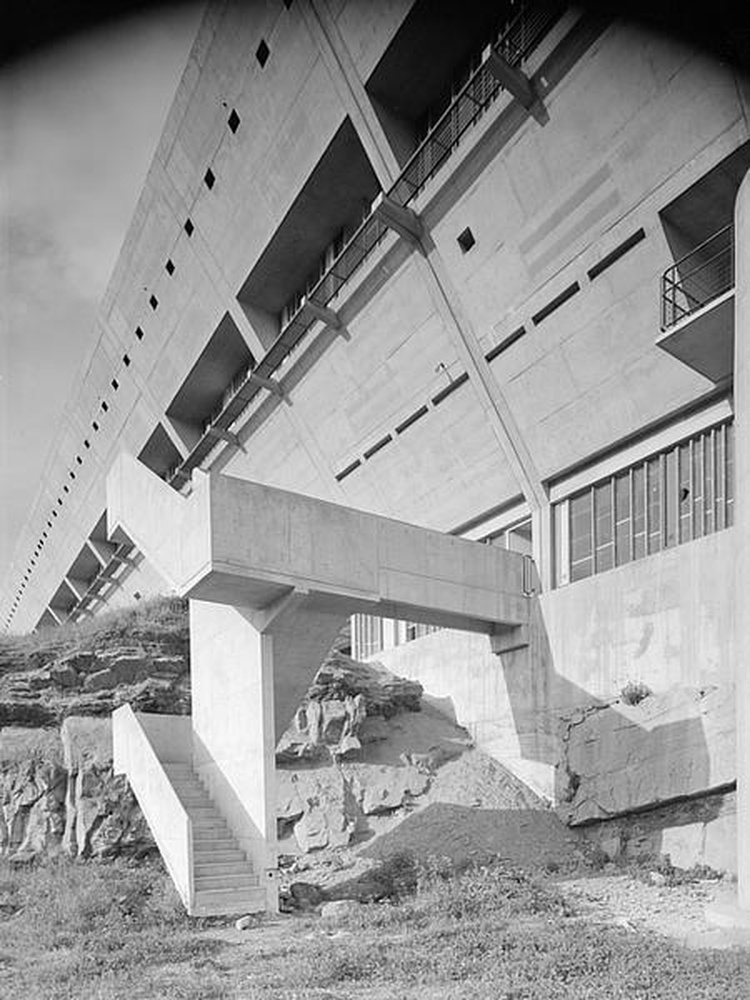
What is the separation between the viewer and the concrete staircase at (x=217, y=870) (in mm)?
13664

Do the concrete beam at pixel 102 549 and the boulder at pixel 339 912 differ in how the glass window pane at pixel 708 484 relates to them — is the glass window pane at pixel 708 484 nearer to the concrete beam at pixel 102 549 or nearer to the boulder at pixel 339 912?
the boulder at pixel 339 912

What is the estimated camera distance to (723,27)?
38.2 ft

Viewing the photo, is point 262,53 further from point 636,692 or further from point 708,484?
point 636,692

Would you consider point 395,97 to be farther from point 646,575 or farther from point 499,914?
point 499,914

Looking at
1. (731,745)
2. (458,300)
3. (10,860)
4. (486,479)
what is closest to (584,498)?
(486,479)

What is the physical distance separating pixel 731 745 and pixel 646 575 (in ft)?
12.5

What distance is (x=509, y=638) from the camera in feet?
68.9

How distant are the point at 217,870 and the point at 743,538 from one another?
9556 millimetres

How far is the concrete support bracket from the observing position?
68.0 feet

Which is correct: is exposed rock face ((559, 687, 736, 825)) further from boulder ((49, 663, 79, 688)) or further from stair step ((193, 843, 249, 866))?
boulder ((49, 663, 79, 688))

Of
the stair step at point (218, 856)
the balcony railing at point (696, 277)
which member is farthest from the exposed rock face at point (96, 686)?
the balcony railing at point (696, 277)

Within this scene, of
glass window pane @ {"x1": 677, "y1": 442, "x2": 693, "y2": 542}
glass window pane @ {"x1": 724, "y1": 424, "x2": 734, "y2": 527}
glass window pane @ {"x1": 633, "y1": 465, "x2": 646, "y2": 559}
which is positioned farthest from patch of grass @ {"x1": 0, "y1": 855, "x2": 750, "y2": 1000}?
glass window pane @ {"x1": 724, "y1": 424, "x2": 734, "y2": 527}

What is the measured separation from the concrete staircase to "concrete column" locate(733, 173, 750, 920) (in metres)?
7.28

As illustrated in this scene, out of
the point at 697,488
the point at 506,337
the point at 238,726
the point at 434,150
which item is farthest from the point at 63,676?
the point at 697,488
